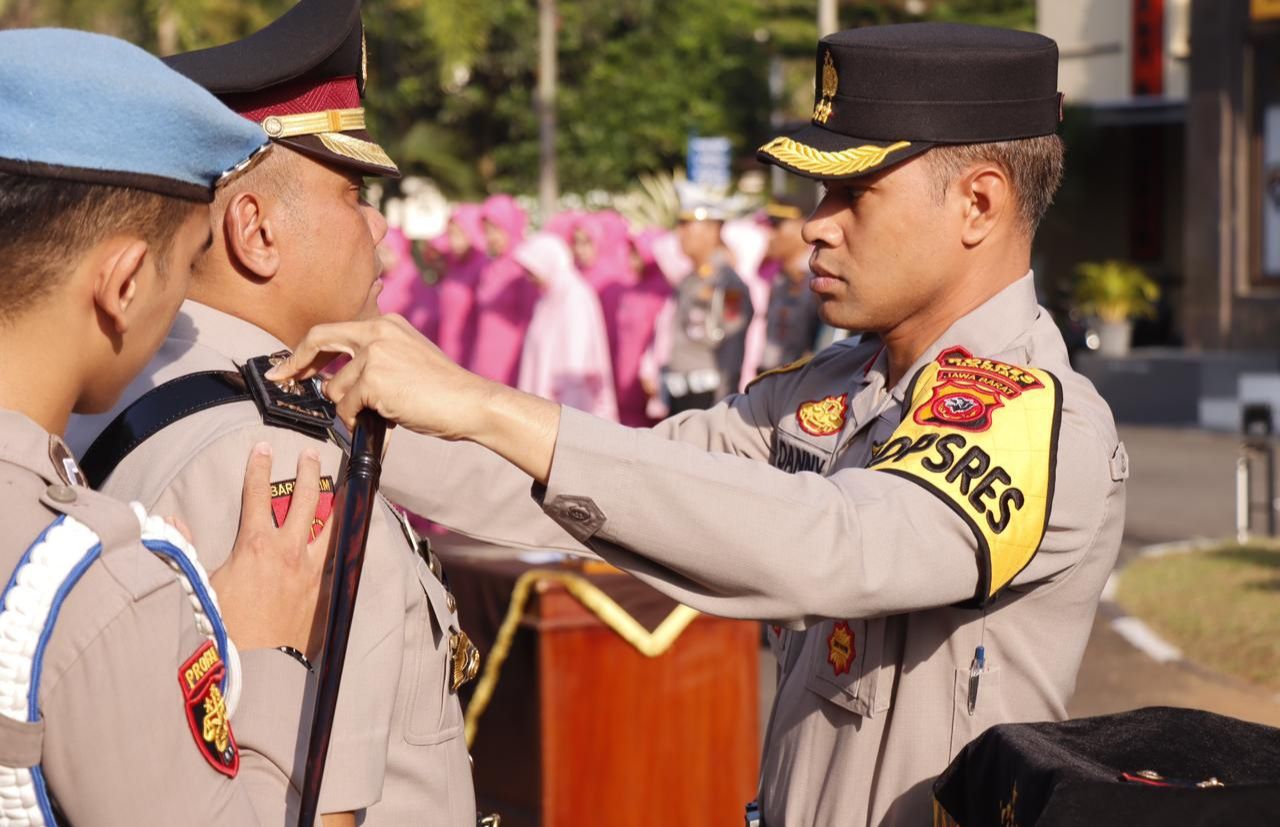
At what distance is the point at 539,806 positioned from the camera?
4.80m

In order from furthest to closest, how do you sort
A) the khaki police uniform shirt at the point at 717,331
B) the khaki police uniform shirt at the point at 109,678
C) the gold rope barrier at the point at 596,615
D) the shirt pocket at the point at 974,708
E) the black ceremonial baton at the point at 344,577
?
the khaki police uniform shirt at the point at 717,331
the gold rope barrier at the point at 596,615
the shirt pocket at the point at 974,708
the black ceremonial baton at the point at 344,577
the khaki police uniform shirt at the point at 109,678

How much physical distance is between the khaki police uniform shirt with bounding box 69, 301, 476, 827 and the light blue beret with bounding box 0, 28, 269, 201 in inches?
16.5

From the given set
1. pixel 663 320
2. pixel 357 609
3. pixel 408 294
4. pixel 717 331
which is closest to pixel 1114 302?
pixel 408 294

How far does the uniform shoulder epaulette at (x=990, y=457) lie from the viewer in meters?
2.06

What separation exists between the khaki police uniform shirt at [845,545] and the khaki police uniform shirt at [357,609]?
0.28m

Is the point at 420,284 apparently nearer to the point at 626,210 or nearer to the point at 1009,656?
the point at 626,210

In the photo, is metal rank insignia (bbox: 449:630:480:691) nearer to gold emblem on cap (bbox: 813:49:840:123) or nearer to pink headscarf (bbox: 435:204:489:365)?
gold emblem on cap (bbox: 813:49:840:123)

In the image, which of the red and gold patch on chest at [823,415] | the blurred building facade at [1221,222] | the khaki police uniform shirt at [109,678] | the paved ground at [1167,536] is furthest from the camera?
the blurred building facade at [1221,222]

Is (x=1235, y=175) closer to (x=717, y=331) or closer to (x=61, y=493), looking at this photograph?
(x=717, y=331)

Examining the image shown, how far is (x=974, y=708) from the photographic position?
7.49 feet

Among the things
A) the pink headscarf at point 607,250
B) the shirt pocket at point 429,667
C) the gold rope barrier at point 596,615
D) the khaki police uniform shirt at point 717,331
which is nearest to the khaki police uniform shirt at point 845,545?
the shirt pocket at point 429,667

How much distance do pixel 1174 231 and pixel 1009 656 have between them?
104 feet

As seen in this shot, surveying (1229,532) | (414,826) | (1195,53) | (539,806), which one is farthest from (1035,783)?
(1195,53)

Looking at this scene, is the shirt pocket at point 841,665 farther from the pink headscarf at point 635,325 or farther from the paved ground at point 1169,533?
the pink headscarf at point 635,325
